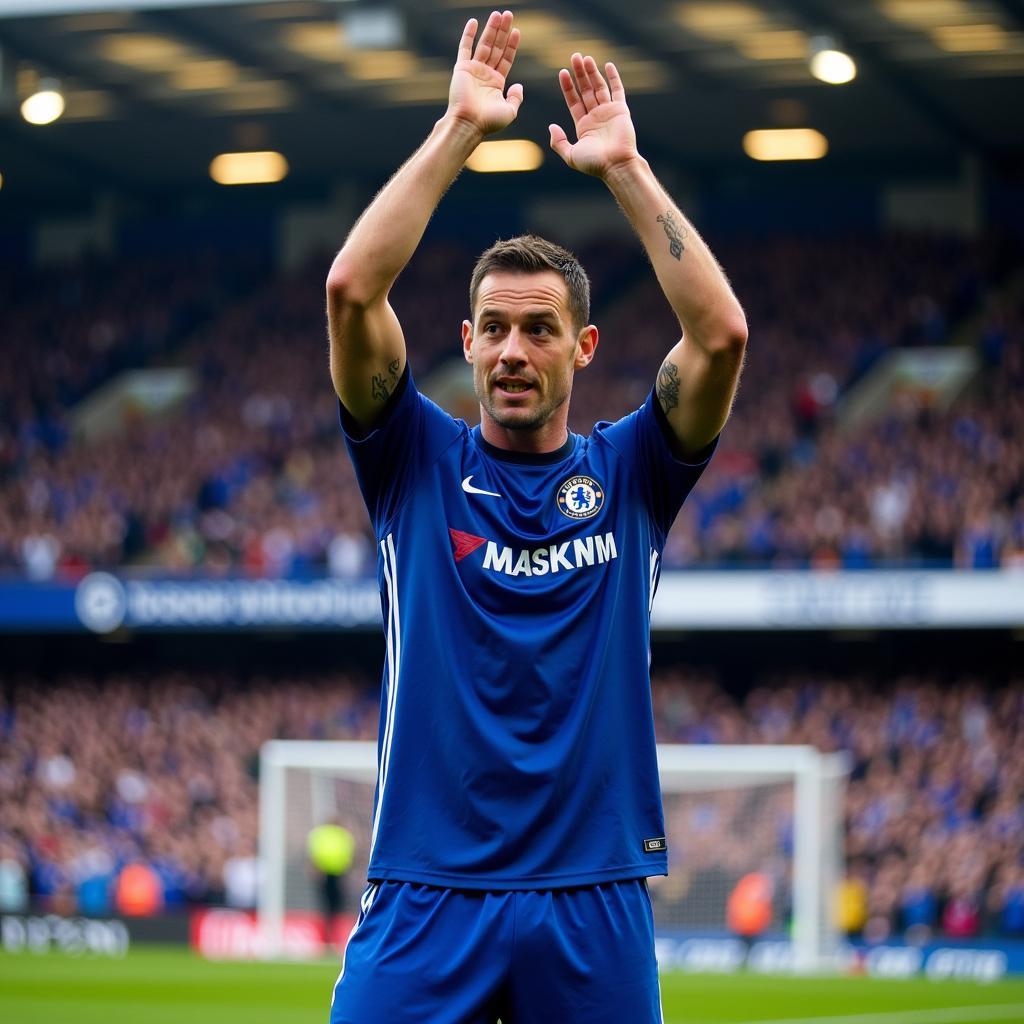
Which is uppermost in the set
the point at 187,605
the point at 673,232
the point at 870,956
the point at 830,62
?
the point at 830,62

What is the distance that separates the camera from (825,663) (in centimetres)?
2572

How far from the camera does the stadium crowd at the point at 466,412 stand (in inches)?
990

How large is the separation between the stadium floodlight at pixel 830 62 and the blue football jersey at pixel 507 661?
22.8 metres

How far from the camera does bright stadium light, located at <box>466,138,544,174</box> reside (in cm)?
3259

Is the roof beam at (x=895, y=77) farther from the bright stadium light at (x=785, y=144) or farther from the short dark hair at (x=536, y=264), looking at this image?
the short dark hair at (x=536, y=264)

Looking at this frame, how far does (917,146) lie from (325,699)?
13.8 metres

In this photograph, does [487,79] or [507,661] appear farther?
[487,79]

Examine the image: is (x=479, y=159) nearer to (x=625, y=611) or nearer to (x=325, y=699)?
(x=325, y=699)

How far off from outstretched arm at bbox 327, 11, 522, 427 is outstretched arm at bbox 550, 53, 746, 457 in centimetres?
22

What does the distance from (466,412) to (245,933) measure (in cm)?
1129

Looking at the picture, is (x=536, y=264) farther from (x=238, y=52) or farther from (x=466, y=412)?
(x=466, y=412)

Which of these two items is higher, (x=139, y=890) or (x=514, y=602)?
(x=514, y=602)

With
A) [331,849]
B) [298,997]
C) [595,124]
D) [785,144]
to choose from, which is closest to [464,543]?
[595,124]

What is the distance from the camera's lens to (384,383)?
387 cm
